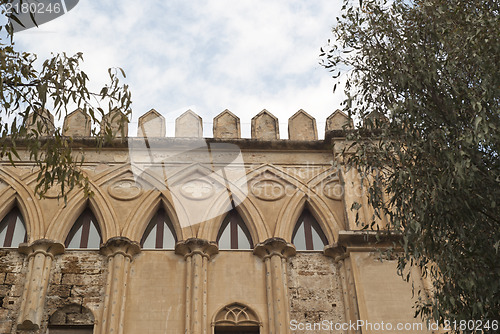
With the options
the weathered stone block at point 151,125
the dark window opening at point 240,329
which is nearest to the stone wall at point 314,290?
the dark window opening at point 240,329

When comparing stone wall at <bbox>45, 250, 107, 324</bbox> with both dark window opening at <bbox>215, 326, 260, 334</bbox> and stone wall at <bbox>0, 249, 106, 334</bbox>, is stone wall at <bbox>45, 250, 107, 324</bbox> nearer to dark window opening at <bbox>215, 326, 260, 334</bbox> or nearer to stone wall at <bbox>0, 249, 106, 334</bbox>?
stone wall at <bbox>0, 249, 106, 334</bbox>

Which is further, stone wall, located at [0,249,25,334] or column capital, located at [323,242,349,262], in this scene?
column capital, located at [323,242,349,262]

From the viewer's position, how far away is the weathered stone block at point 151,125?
41.2ft

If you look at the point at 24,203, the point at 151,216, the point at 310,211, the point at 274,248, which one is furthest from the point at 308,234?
the point at 24,203

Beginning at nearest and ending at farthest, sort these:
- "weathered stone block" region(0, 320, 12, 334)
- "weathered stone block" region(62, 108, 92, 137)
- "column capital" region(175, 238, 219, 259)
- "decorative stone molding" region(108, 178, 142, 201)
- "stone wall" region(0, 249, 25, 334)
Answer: "weathered stone block" region(0, 320, 12, 334) → "stone wall" region(0, 249, 25, 334) → "column capital" region(175, 238, 219, 259) → "decorative stone molding" region(108, 178, 142, 201) → "weathered stone block" region(62, 108, 92, 137)

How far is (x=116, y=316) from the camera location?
9.97m

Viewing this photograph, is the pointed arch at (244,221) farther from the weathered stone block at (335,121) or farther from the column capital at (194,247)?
the weathered stone block at (335,121)

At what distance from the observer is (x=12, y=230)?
11.2 metres

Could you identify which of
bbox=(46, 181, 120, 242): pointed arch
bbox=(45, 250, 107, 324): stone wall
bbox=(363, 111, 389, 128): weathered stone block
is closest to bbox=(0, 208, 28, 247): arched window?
bbox=(46, 181, 120, 242): pointed arch

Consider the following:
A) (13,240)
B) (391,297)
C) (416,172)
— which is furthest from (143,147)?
(416,172)

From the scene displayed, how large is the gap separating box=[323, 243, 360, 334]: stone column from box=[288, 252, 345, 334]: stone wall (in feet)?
0.27

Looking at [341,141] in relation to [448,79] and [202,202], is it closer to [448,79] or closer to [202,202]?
[202,202]

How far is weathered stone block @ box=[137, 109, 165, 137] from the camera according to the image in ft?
41.2

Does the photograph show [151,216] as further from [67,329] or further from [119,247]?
[67,329]
